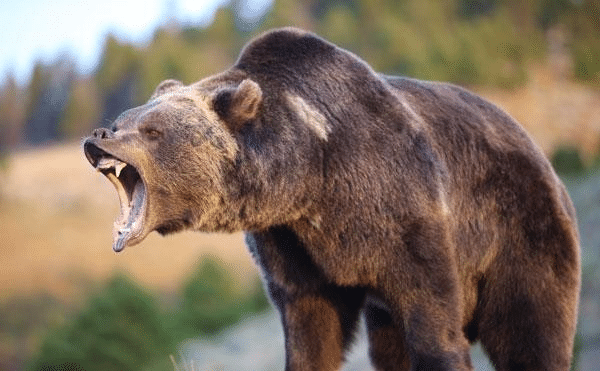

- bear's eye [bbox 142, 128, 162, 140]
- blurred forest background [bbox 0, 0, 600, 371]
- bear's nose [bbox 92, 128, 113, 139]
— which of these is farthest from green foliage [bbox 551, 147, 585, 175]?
bear's nose [bbox 92, 128, 113, 139]

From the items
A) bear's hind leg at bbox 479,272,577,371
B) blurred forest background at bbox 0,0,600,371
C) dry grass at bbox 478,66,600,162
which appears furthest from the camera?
dry grass at bbox 478,66,600,162

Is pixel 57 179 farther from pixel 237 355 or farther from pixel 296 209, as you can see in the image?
pixel 296 209

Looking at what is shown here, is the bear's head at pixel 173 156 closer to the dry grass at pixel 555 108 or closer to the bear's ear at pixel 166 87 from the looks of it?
the bear's ear at pixel 166 87

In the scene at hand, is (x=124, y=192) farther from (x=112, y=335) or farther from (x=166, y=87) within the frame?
(x=112, y=335)

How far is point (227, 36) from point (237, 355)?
2299cm

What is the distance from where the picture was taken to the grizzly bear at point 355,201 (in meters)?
5.29

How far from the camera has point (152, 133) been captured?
5160mm

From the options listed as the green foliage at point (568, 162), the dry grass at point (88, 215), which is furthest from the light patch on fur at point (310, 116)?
the dry grass at point (88, 215)

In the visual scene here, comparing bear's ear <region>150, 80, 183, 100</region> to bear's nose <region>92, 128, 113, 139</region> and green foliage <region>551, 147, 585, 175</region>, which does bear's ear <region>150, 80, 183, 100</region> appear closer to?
bear's nose <region>92, 128, 113, 139</region>

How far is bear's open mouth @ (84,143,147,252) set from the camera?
16.1 ft

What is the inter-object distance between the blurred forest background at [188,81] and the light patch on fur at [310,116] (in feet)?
71.6

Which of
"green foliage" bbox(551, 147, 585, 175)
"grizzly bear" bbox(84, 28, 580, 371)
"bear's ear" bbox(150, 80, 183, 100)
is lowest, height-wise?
"grizzly bear" bbox(84, 28, 580, 371)

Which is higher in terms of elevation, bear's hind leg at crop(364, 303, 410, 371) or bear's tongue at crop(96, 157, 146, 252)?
bear's tongue at crop(96, 157, 146, 252)

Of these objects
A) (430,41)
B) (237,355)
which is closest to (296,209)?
(237,355)
